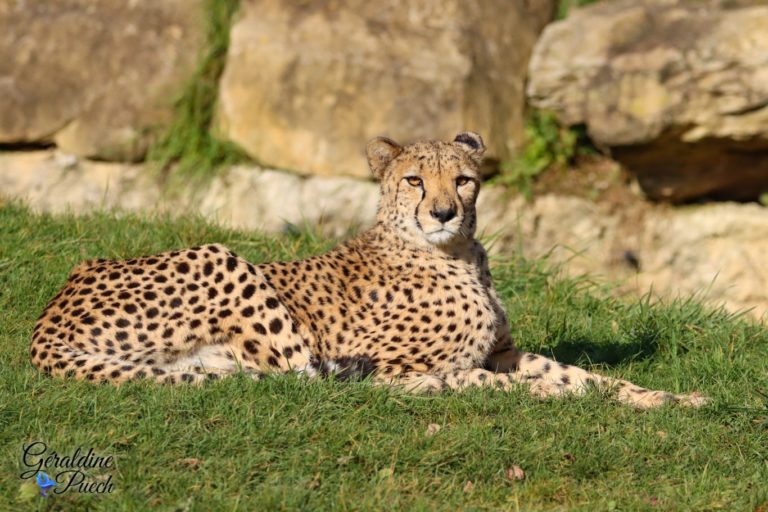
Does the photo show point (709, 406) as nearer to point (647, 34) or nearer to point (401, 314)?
point (401, 314)

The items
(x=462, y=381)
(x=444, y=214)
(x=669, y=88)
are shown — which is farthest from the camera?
(x=669, y=88)

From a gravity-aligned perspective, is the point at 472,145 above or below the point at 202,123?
above

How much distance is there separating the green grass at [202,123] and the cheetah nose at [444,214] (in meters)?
3.83

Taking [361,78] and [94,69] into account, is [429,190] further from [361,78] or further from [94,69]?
[94,69]

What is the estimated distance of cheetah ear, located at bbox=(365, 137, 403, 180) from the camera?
559cm

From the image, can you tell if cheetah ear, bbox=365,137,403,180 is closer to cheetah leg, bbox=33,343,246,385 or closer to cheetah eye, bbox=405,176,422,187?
cheetah eye, bbox=405,176,422,187

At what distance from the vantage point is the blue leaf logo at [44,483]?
11.8ft

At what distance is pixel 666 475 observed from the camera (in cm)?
419

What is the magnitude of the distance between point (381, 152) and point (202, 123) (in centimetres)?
356

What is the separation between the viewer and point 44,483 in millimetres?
3645

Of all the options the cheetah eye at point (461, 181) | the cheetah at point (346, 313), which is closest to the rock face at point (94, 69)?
the cheetah at point (346, 313)

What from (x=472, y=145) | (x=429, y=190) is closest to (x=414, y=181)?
(x=429, y=190)

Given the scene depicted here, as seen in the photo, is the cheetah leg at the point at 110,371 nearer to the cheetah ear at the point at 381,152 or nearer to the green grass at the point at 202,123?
the cheetah ear at the point at 381,152

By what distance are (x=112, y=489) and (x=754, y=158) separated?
614 centimetres
